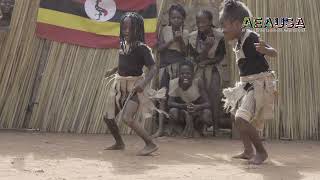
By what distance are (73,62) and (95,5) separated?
0.89 metres

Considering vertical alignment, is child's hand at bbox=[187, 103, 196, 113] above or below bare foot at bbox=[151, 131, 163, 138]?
above

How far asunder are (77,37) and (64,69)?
49cm

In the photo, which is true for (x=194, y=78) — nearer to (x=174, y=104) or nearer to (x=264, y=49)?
(x=174, y=104)

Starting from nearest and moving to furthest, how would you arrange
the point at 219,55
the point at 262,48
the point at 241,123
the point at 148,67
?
the point at 262,48 → the point at 241,123 → the point at 148,67 → the point at 219,55

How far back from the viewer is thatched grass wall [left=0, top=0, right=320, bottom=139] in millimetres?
6918

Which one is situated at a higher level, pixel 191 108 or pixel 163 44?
pixel 163 44

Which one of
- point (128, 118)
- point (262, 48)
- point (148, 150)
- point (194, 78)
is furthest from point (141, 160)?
point (194, 78)

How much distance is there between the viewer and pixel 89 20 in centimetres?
743

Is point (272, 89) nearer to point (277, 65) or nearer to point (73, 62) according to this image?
point (277, 65)

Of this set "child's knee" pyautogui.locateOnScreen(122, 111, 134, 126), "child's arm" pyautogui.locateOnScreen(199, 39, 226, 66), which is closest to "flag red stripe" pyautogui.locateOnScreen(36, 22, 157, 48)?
"child's arm" pyautogui.locateOnScreen(199, 39, 226, 66)

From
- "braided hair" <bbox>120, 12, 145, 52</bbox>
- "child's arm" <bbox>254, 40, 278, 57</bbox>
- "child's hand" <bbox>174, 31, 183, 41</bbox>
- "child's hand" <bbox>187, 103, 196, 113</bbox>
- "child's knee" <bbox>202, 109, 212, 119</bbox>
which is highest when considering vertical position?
"child's hand" <bbox>174, 31, 183, 41</bbox>

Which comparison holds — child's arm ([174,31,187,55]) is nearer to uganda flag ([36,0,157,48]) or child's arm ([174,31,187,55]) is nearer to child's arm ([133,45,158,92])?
uganda flag ([36,0,157,48])

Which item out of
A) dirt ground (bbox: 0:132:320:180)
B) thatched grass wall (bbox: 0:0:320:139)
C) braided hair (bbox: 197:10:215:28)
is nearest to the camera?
dirt ground (bbox: 0:132:320:180)

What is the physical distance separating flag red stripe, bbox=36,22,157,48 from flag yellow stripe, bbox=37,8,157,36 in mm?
70
